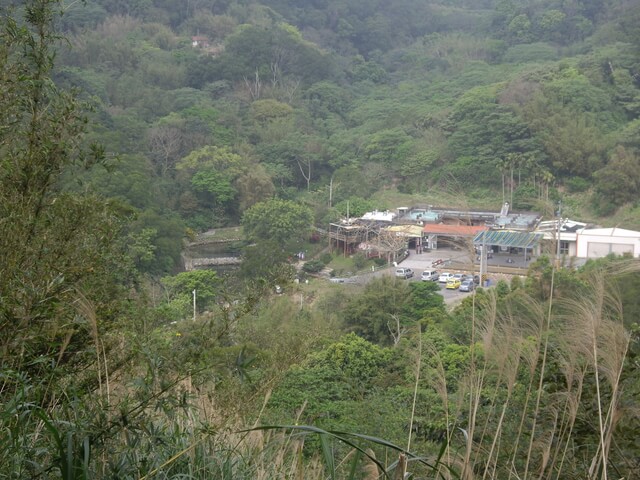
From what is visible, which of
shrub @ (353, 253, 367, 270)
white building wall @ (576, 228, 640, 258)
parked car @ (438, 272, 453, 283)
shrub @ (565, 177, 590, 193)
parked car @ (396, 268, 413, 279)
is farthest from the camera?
shrub @ (565, 177, 590, 193)

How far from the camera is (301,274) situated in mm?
14086

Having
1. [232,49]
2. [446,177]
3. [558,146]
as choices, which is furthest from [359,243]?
[232,49]

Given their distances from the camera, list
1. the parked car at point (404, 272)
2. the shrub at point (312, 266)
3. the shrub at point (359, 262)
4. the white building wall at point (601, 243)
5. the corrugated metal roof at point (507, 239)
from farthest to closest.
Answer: the shrub at point (359, 262) < the shrub at point (312, 266) < the corrugated metal roof at point (507, 239) < the parked car at point (404, 272) < the white building wall at point (601, 243)

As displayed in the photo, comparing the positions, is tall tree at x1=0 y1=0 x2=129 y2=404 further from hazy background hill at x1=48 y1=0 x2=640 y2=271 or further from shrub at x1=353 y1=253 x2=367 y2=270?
shrub at x1=353 y1=253 x2=367 y2=270

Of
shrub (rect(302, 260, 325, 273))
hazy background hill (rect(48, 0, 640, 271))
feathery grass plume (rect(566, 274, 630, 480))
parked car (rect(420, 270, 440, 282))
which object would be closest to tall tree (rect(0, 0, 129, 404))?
feathery grass plume (rect(566, 274, 630, 480))

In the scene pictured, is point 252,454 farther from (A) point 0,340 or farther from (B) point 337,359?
(B) point 337,359

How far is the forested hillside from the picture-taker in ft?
4.18

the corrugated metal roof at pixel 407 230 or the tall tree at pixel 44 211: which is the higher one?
the tall tree at pixel 44 211

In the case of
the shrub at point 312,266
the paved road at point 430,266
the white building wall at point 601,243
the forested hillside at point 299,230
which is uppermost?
the forested hillside at point 299,230

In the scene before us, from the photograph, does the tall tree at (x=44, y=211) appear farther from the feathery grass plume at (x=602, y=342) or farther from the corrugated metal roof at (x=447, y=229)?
the corrugated metal roof at (x=447, y=229)

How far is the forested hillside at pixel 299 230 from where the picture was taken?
128 cm

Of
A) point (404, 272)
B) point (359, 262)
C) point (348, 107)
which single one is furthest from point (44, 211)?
point (348, 107)

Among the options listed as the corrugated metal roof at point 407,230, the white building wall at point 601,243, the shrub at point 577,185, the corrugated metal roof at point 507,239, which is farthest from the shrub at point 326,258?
the shrub at point 577,185

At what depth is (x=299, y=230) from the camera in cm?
1571
